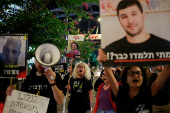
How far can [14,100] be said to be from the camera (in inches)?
95.1

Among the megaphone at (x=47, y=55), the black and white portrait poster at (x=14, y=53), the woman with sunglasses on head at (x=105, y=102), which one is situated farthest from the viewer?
the woman with sunglasses on head at (x=105, y=102)

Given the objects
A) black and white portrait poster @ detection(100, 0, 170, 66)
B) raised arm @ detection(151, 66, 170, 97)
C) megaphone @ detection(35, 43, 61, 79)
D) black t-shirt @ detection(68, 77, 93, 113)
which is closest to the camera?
black and white portrait poster @ detection(100, 0, 170, 66)

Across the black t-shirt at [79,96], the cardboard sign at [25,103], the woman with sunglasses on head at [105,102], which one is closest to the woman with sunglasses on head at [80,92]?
the black t-shirt at [79,96]

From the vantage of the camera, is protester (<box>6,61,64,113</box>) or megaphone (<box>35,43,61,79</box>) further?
protester (<box>6,61,64,113</box>)

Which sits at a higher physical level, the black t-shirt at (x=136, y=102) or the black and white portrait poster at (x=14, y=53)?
the black and white portrait poster at (x=14, y=53)

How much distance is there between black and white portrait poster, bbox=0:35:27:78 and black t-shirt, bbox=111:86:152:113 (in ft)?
5.00

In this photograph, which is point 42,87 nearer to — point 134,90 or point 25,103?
point 25,103

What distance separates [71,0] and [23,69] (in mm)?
2133

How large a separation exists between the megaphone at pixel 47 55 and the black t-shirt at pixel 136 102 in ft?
3.35

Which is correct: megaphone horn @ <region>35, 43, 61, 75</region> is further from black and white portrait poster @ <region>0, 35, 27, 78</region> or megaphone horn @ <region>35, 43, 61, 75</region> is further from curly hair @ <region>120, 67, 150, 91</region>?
curly hair @ <region>120, 67, 150, 91</region>

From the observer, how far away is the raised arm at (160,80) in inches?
77.4

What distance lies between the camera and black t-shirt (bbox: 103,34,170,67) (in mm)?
1708

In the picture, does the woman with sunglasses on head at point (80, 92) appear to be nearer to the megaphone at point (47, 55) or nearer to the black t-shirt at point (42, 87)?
the black t-shirt at point (42, 87)

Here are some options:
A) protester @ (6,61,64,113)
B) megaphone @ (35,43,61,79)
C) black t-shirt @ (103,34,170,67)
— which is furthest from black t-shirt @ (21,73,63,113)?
black t-shirt @ (103,34,170,67)
